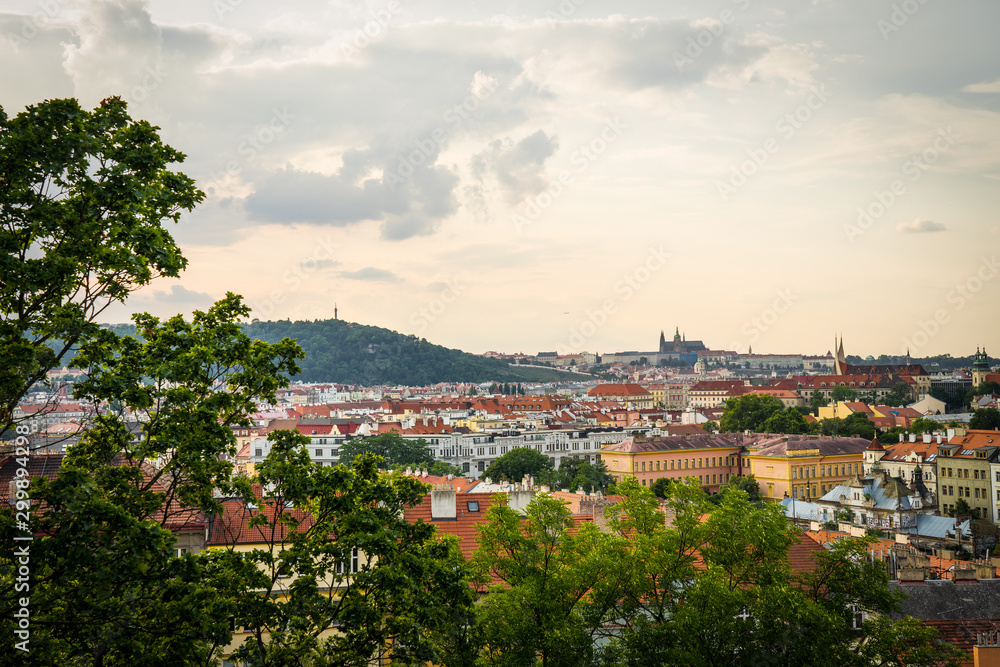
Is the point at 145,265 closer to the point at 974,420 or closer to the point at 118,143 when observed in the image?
the point at 118,143

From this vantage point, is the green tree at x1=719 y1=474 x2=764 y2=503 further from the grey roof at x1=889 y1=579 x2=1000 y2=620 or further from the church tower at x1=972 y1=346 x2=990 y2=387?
the church tower at x1=972 y1=346 x2=990 y2=387

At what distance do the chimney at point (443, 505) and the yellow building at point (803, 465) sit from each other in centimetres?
6685

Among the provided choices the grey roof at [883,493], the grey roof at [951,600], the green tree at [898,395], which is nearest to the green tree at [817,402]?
the green tree at [898,395]

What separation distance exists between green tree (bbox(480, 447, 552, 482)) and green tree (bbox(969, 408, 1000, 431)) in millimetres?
50973

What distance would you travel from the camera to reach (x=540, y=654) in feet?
54.1

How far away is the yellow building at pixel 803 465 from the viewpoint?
292 feet

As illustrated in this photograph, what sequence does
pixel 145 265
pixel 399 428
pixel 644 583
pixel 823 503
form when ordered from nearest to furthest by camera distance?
pixel 145 265 → pixel 644 583 → pixel 823 503 → pixel 399 428

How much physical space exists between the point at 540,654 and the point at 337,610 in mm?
6145

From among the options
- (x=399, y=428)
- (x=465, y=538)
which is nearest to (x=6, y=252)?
(x=465, y=538)

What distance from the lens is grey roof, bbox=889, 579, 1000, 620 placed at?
→ 23781 mm

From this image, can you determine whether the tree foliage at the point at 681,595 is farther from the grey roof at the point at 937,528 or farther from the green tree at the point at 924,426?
the green tree at the point at 924,426

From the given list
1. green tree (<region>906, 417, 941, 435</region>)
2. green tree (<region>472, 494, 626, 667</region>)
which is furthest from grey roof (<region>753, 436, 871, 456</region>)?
green tree (<region>472, 494, 626, 667</region>)

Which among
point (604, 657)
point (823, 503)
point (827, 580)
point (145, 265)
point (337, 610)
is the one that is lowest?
point (823, 503)

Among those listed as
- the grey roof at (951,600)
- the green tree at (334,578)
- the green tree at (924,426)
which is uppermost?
the green tree at (334,578)
